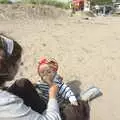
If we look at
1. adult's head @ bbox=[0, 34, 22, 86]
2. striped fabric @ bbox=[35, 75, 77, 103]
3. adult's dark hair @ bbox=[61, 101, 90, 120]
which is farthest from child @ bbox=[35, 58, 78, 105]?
adult's head @ bbox=[0, 34, 22, 86]

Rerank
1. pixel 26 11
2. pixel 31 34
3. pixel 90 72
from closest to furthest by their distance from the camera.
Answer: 1. pixel 90 72
2. pixel 31 34
3. pixel 26 11

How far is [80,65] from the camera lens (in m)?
7.32

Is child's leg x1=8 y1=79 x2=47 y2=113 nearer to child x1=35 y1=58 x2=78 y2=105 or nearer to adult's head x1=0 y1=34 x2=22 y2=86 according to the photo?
child x1=35 y1=58 x2=78 y2=105

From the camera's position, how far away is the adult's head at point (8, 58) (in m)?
2.22

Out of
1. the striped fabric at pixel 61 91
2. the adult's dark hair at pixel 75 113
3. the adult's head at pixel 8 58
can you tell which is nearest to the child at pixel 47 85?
the striped fabric at pixel 61 91

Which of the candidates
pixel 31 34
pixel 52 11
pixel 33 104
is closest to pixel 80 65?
pixel 31 34

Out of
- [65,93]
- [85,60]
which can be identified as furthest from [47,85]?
[85,60]

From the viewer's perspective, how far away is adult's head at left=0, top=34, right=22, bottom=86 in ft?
7.27

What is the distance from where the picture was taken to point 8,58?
2.24m

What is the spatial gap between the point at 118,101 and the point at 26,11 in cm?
1229

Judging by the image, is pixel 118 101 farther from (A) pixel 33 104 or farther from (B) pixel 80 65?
(A) pixel 33 104

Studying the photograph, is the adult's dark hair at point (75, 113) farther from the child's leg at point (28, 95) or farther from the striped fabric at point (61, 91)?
the striped fabric at point (61, 91)

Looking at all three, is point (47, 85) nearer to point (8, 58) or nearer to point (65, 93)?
point (65, 93)

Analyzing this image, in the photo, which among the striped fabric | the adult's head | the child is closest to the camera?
the adult's head
